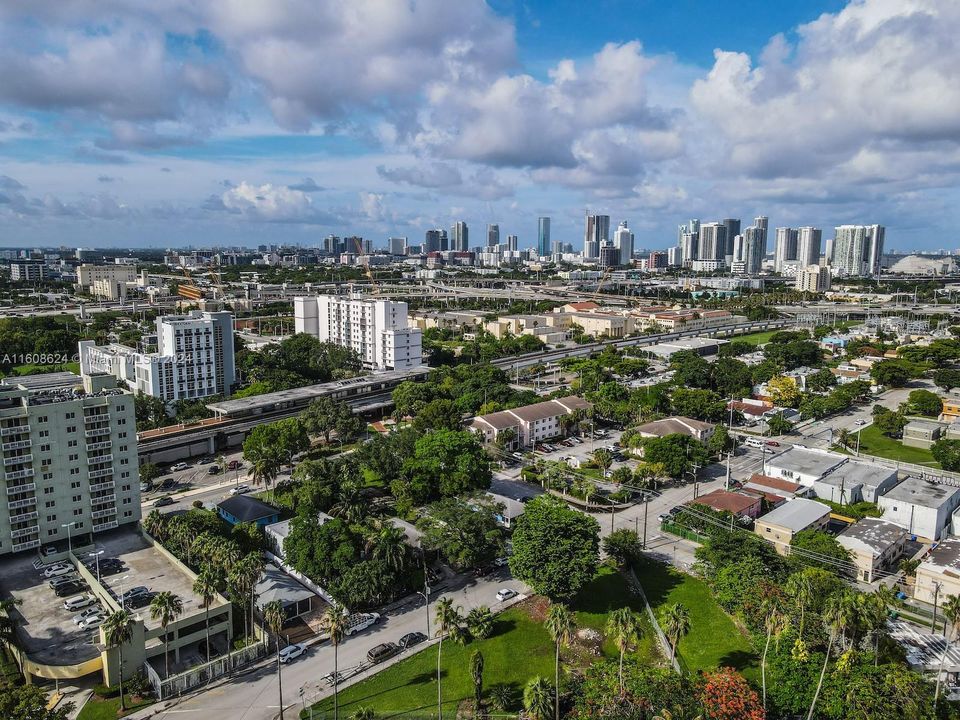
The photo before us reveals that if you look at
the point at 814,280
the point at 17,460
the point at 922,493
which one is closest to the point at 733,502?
the point at 922,493

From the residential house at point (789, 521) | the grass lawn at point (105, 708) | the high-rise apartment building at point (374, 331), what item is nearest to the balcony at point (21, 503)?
the grass lawn at point (105, 708)

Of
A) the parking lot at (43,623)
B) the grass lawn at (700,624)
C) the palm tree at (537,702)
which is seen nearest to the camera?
the palm tree at (537,702)

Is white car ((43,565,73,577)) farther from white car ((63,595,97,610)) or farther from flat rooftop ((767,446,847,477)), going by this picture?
flat rooftop ((767,446,847,477))

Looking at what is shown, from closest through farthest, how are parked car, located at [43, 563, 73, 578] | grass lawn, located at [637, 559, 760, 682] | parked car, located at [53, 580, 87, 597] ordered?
grass lawn, located at [637, 559, 760, 682] → parked car, located at [53, 580, 87, 597] → parked car, located at [43, 563, 73, 578]

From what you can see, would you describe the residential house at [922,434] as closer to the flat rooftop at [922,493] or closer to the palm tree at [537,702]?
the flat rooftop at [922,493]

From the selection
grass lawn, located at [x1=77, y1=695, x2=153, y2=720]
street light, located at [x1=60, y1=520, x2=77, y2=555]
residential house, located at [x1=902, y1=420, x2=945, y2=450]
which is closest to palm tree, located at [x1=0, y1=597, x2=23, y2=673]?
grass lawn, located at [x1=77, y1=695, x2=153, y2=720]

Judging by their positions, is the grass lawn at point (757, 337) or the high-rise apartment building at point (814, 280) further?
the high-rise apartment building at point (814, 280)

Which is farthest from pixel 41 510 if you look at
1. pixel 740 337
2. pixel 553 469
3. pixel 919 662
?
pixel 740 337
